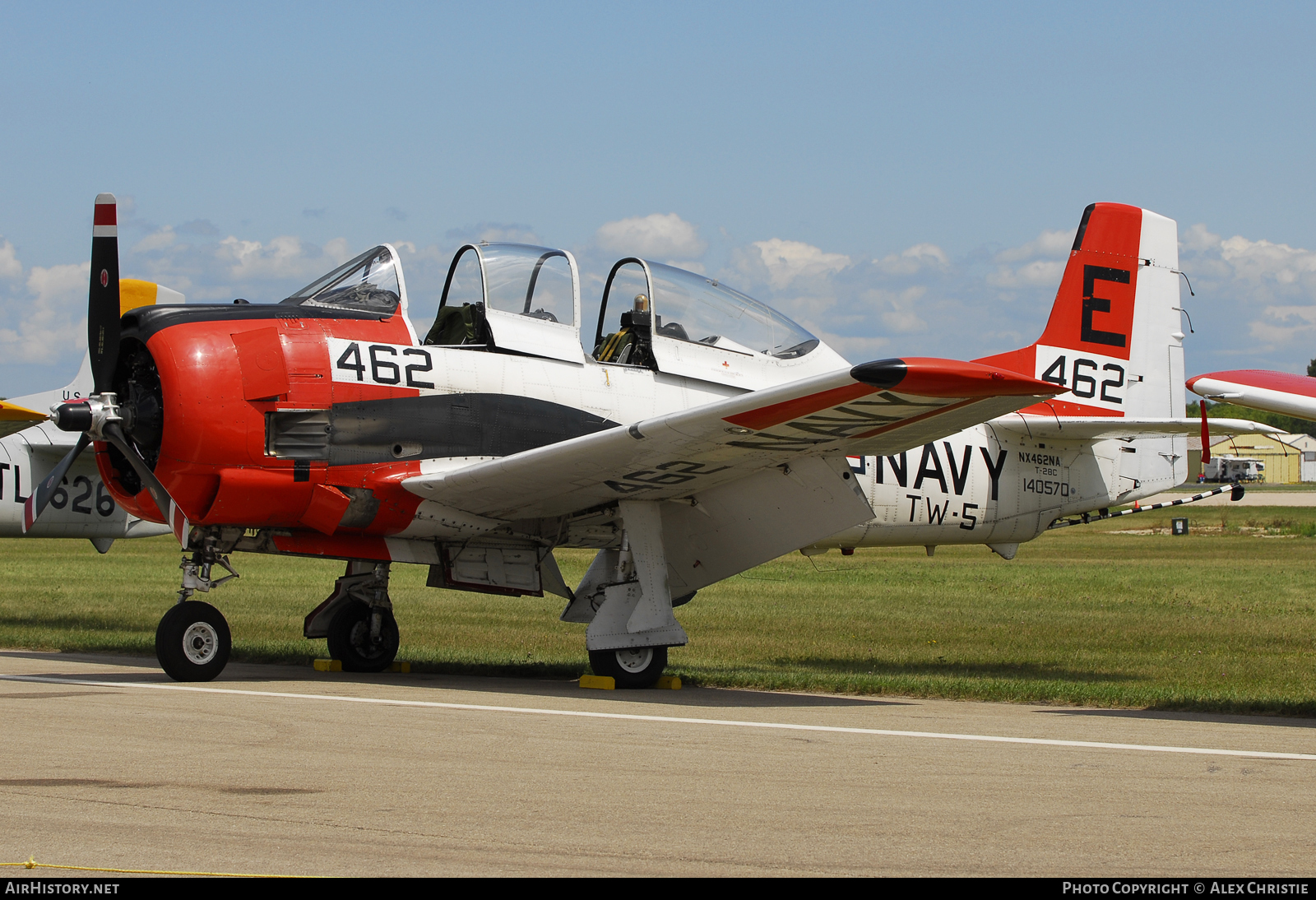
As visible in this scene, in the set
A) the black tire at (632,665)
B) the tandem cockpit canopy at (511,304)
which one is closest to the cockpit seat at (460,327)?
the tandem cockpit canopy at (511,304)

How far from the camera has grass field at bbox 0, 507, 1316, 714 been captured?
1109 centimetres

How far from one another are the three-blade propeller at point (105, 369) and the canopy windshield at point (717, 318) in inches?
161

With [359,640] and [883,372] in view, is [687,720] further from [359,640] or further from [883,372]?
[359,640]

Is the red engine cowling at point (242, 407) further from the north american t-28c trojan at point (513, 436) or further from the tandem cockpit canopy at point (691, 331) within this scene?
the tandem cockpit canopy at point (691, 331)

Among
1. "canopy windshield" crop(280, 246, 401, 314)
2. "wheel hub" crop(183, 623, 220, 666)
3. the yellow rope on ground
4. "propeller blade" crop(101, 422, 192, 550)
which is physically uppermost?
"canopy windshield" crop(280, 246, 401, 314)

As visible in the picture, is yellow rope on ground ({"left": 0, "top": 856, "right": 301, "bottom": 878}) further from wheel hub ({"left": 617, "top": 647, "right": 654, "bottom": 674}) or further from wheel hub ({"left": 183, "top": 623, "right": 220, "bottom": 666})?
wheel hub ({"left": 617, "top": 647, "right": 654, "bottom": 674})

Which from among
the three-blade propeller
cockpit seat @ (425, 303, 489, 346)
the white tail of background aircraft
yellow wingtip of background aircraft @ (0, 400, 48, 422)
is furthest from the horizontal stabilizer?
yellow wingtip of background aircraft @ (0, 400, 48, 422)

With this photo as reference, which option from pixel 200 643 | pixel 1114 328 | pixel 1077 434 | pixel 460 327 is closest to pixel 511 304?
pixel 460 327

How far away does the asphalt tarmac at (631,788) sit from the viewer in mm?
4105

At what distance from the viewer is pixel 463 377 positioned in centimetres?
982

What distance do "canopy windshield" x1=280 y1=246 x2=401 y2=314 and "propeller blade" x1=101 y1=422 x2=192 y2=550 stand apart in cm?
160

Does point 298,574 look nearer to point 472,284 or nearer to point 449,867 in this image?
point 472,284

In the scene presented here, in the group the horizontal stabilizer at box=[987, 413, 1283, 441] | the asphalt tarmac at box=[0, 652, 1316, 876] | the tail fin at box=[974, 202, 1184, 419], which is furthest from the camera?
the tail fin at box=[974, 202, 1184, 419]

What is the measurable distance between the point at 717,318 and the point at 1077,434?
4.03m
